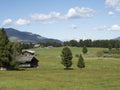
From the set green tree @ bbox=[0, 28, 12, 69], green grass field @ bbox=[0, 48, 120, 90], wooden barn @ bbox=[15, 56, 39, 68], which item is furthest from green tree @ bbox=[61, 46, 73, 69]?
green grass field @ bbox=[0, 48, 120, 90]

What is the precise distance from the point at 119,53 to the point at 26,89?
163811 millimetres

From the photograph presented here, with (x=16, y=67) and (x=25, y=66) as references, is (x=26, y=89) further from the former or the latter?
(x=25, y=66)

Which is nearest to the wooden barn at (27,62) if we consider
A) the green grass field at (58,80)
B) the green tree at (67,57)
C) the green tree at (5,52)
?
the green tree at (67,57)

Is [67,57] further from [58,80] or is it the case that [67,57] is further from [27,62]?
[58,80]

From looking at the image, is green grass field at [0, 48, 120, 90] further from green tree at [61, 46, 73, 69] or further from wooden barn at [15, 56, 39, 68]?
wooden barn at [15, 56, 39, 68]

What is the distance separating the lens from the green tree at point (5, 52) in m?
96.1

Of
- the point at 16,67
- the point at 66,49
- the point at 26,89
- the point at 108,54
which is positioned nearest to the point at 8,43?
the point at 16,67

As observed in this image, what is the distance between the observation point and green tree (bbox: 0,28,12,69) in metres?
96.1

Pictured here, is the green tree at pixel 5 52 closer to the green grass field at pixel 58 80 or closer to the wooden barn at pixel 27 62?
the green grass field at pixel 58 80

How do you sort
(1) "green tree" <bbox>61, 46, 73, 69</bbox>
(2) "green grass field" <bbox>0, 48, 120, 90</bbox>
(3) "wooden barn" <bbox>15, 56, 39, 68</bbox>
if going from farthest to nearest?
(3) "wooden barn" <bbox>15, 56, 39, 68</bbox> → (1) "green tree" <bbox>61, 46, 73, 69</bbox> → (2) "green grass field" <bbox>0, 48, 120, 90</bbox>

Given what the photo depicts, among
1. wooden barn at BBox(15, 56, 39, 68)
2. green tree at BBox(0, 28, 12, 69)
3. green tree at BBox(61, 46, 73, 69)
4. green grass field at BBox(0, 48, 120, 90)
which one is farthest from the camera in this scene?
wooden barn at BBox(15, 56, 39, 68)

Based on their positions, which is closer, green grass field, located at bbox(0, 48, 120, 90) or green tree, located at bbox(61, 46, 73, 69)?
green grass field, located at bbox(0, 48, 120, 90)

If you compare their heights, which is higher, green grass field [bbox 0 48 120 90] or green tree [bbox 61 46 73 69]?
green tree [bbox 61 46 73 69]

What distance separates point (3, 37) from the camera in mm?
99188
